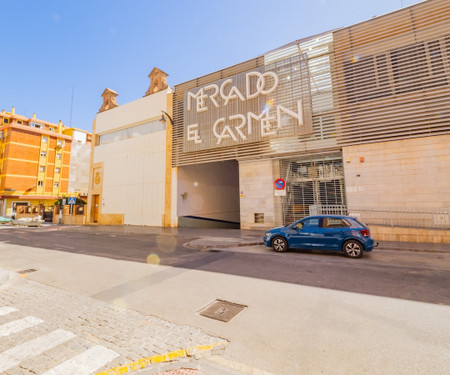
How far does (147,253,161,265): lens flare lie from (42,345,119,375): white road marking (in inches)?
186

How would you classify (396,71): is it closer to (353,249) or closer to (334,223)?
(334,223)

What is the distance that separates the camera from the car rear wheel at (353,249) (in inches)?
319

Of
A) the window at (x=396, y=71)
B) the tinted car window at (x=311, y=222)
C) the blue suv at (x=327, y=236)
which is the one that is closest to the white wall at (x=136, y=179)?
the blue suv at (x=327, y=236)

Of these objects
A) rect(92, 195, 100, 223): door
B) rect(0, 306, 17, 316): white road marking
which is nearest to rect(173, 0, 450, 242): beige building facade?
rect(0, 306, 17, 316): white road marking

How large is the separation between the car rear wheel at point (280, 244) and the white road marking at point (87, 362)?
297 inches

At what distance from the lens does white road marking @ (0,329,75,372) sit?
2730 millimetres

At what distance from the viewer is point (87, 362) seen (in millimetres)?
2680

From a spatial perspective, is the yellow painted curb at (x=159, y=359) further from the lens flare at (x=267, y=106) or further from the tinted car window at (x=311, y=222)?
the lens flare at (x=267, y=106)

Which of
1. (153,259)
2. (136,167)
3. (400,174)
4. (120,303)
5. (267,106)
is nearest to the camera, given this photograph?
(120,303)

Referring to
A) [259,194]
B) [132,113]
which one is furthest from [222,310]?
[132,113]

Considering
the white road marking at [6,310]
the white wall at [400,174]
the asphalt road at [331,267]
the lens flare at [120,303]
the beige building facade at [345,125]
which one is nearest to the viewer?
the white road marking at [6,310]

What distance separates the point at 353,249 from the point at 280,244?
2642 millimetres

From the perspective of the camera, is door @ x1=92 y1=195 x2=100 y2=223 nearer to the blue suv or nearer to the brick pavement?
the blue suv

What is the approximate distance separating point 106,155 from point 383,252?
27.2 metres
